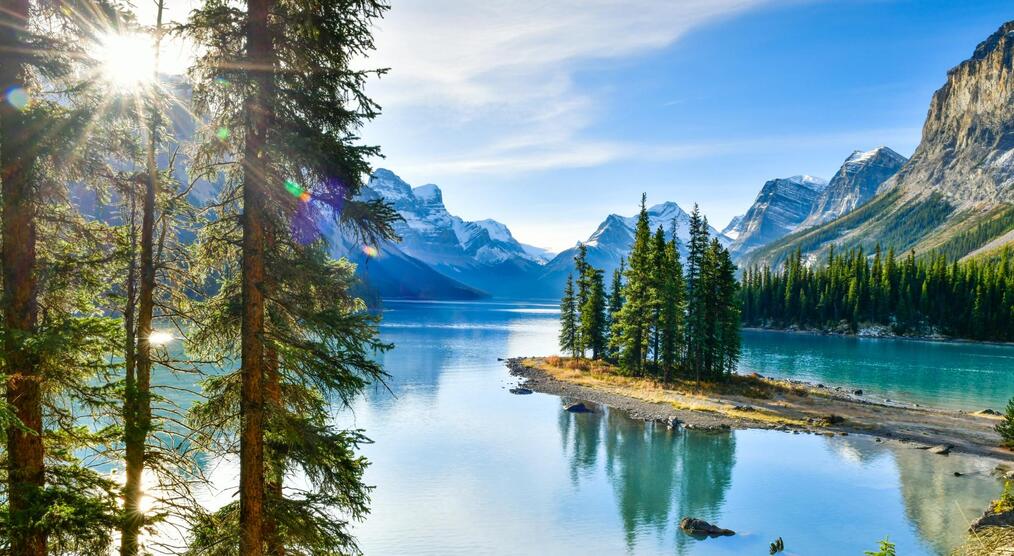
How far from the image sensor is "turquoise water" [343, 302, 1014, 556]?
25797 mm

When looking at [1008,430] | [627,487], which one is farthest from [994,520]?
[1008,430]

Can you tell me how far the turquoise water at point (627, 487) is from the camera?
25797mm

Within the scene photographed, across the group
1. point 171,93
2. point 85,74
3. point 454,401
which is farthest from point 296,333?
point 454,401

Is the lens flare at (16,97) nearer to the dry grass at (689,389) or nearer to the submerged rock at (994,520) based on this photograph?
the submerged rock at (994,520)

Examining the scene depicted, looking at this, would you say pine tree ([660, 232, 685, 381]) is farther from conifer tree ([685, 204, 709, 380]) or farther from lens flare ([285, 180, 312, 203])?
lens flare ([285, 180, 312, 203])

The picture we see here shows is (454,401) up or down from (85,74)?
down

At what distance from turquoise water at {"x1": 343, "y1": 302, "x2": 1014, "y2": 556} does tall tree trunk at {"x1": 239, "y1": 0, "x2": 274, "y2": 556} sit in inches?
692

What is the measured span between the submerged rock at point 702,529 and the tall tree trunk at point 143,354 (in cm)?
2390

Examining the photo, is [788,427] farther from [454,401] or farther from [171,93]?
[171,93]

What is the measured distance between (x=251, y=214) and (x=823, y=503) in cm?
3318

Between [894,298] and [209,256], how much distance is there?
176094 millimetres

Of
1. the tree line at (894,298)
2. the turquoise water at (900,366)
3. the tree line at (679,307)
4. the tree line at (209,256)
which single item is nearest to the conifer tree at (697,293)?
the tree line at (679,307)

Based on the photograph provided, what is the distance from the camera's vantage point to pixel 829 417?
46688 millimetres

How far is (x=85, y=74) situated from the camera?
9758 millimetres
